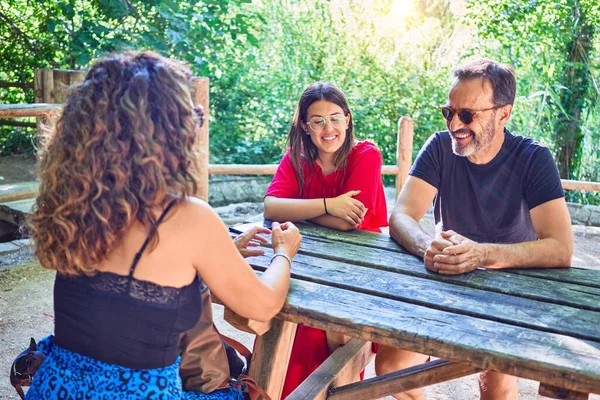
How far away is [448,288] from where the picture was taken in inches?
80.4

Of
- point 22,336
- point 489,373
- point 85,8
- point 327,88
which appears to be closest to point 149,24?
point 85,8

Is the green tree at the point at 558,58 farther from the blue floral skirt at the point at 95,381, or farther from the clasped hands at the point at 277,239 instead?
the blue floral skirt at the point at 95,381

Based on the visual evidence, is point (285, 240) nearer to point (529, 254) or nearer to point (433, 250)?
point (433, 250)

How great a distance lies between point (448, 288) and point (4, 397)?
2.22 metres

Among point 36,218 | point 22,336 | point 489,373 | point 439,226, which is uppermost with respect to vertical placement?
point 36,218

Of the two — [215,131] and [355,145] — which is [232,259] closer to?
[355,145]

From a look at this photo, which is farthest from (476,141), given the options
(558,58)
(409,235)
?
(558,58)

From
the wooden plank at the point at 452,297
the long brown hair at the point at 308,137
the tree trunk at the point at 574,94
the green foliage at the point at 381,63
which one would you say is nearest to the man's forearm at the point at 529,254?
the wooden plank at the point at 452,297

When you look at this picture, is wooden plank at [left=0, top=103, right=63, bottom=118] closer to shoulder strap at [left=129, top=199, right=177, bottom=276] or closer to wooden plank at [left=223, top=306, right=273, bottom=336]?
wooden plank at [left=223, top=306, right=273, bottom=336]

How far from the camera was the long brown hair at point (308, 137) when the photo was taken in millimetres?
2951

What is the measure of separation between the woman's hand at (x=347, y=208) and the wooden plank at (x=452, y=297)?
447mm

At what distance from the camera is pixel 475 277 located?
2.15 metres

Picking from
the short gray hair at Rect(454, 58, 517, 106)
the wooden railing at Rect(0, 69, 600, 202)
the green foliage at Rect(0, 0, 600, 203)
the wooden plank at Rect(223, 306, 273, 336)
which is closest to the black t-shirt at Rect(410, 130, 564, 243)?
the short gray hair at Rect(454, 58, 517, 106)

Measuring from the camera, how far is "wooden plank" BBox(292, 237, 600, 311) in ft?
6.56
